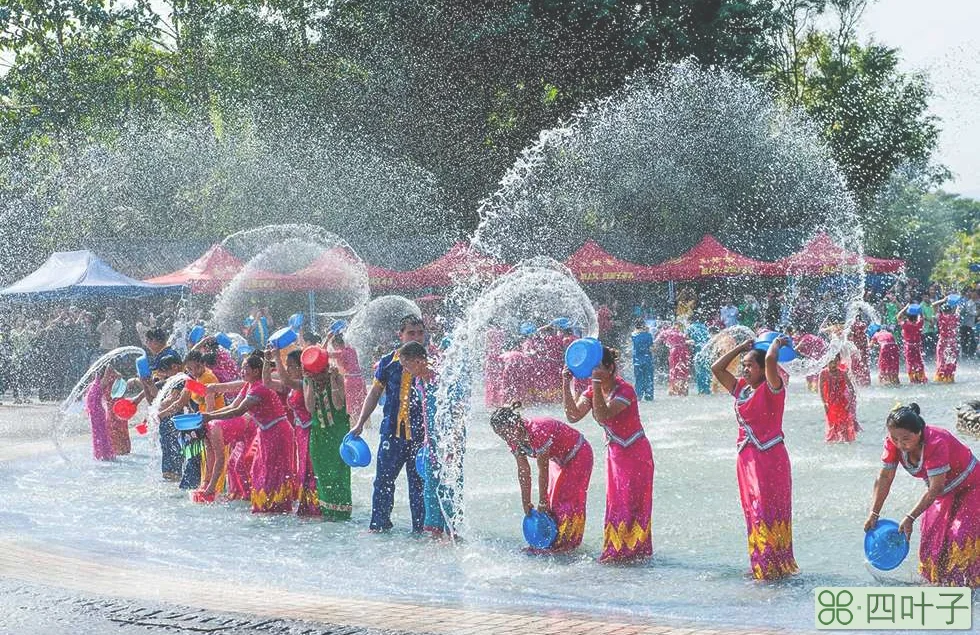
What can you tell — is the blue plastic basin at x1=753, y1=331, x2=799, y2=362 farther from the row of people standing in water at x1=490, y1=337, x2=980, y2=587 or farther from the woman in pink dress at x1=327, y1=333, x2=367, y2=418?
the woman in pink dress at x1=327, y1=333, x2=367, y2=418

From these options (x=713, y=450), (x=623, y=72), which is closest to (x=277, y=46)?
(x=623, y=72)

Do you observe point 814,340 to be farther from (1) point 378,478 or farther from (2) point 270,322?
(2) point 270,322

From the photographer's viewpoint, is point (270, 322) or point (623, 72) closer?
point (270, 322)

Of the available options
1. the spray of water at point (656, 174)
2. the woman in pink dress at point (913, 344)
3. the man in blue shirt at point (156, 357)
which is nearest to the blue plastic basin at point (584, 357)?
the man in blue shirt at point (156, 357)

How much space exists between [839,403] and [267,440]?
→ 6664mm

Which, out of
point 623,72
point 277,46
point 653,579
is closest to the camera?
point 653,579

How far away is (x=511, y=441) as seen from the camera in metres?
8.27

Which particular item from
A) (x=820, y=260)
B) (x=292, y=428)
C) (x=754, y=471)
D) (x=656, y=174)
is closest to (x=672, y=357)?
(x=820, y=260)

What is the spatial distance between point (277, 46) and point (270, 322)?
39.2ft

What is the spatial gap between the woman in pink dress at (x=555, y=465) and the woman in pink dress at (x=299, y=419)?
2504 mm

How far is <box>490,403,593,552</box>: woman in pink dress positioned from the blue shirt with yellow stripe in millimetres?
1172

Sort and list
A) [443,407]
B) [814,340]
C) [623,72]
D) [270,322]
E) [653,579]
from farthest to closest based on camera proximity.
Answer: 1. [623,72]
2. [270,322]
3. [814,340]
4. [443,407]
5. [653,579]

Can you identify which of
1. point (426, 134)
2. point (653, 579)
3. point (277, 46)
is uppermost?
point (277, 46)

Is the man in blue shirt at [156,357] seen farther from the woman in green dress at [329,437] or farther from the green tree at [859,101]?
the green tree at [859,101]
